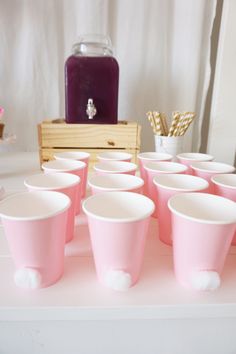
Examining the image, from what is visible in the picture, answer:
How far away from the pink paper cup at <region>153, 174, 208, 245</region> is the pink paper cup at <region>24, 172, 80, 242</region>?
5.2 inches

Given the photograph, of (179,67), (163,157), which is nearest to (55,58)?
(179,67)

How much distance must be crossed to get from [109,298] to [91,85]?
59 centimetres

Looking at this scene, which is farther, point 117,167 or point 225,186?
point 117,167

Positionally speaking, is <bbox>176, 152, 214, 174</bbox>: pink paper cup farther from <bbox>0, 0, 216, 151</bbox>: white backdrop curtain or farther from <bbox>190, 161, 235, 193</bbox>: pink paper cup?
<bbox>0, 0, 216, 151</bbox>: white backdrop curtain

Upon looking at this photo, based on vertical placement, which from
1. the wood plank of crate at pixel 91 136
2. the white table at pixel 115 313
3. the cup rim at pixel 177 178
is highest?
the wood plank of crate at pixel 91 136

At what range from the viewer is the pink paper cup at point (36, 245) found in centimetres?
30

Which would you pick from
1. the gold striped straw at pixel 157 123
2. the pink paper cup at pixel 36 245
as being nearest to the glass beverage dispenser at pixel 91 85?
the gold striped straw at pixel 157 123

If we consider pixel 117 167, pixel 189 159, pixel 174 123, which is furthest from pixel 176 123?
pixel 117 167

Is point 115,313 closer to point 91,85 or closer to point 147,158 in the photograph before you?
point 147,158

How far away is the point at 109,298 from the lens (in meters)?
0.31

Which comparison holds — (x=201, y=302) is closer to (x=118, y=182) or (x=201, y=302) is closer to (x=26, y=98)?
(x=118, y=182)

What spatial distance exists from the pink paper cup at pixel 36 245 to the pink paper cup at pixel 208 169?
28 centimetres

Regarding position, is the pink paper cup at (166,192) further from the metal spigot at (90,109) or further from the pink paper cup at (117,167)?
the metal spigot at (90,109)

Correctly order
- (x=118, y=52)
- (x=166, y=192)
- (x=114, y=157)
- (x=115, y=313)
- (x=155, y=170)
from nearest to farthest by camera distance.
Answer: (x=115, y=313) → (x=166, y=192) → (x=155, y=170) → (x=114, y=157) → (x=118, y=52)
